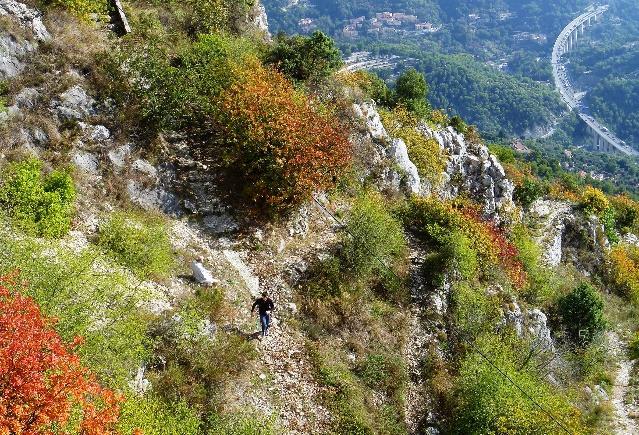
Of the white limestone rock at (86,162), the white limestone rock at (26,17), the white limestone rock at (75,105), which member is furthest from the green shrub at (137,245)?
the white limestone rock at (26,17)

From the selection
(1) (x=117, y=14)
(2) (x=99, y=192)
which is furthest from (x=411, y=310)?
(1) (x=117, y=14)

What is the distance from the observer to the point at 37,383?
7797 mm

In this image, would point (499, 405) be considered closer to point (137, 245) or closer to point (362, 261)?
point (362, 261)

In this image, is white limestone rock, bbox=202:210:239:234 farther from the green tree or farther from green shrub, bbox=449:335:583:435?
the green tree

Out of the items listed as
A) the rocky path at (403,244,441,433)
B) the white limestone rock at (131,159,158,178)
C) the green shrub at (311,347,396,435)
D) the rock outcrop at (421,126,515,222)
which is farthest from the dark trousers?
the rock outcrop at (421,126,515,222)

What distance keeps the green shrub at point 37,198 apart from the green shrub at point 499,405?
43.9 feet

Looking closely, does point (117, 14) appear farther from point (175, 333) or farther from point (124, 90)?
point (175, 333)

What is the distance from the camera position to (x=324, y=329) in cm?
1691

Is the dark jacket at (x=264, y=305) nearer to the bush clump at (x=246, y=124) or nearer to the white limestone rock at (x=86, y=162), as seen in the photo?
the bush clump at (x=246, y=124)

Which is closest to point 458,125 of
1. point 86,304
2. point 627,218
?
point 627,218

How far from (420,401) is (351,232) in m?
6.47

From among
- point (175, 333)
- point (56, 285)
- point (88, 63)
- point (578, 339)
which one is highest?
point (88, 63)

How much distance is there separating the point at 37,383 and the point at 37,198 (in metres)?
8.00

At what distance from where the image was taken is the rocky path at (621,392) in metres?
21.2
